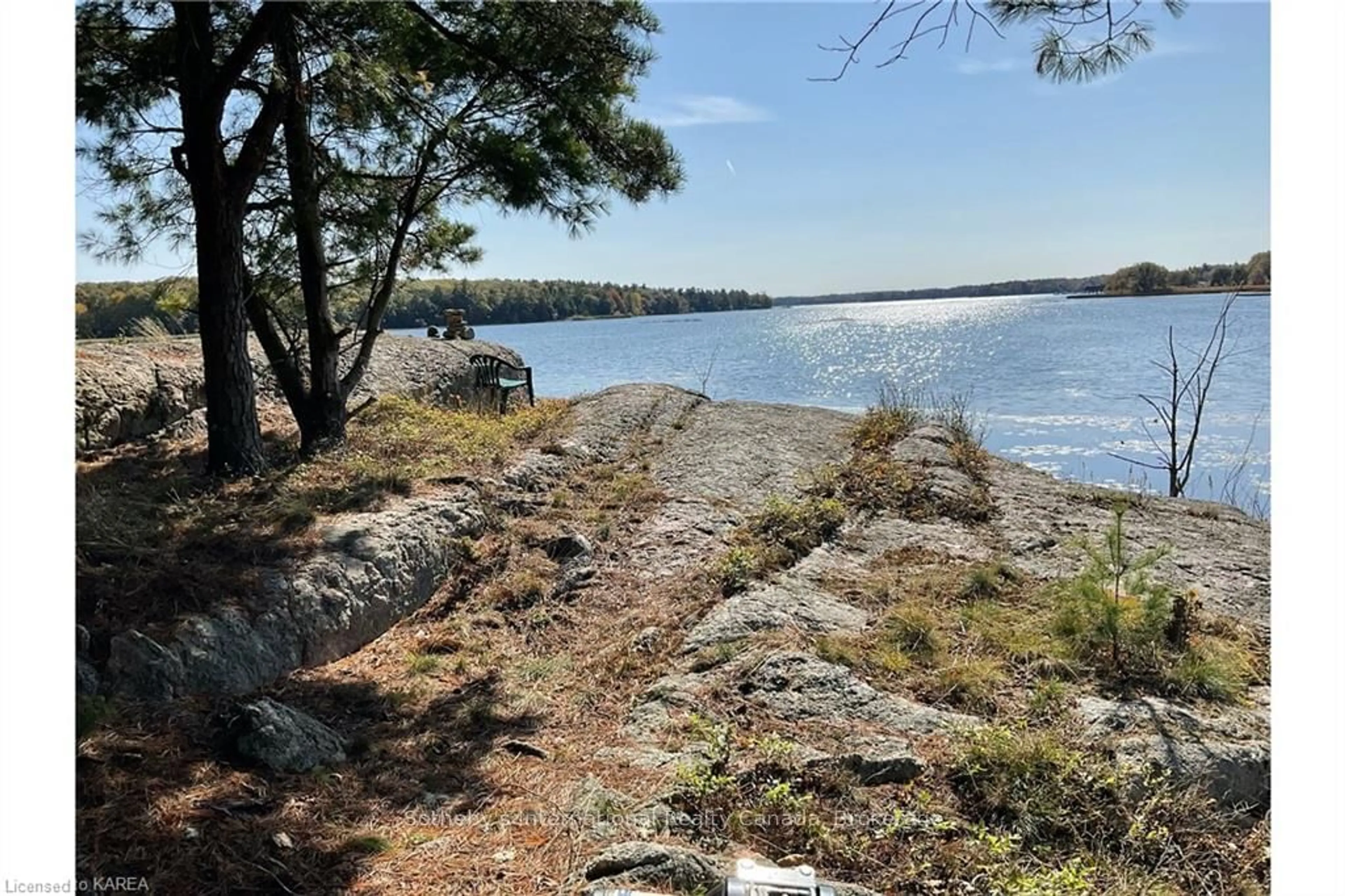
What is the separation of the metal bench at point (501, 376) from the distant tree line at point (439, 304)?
42.1 inches

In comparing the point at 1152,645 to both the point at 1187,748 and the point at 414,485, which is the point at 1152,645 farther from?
the point at 414,485

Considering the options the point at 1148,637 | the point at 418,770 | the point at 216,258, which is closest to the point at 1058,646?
the point at 1148,637

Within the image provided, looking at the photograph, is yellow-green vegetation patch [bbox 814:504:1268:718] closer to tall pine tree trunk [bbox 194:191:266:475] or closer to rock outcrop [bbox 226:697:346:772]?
rock outcrop [bbox 226:697:346:772]

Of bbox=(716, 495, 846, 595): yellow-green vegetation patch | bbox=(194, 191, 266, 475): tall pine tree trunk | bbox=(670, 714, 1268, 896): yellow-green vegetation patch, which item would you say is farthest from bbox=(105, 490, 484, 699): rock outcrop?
bbox=(670, 714, 1268, 896): yellow-green vegetation patch

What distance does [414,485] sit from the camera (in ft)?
18.0

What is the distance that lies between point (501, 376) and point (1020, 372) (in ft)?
29.3

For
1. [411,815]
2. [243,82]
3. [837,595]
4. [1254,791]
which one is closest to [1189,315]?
[837,595]

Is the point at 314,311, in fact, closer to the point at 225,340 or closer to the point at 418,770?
the point at 225,340

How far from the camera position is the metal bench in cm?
1054

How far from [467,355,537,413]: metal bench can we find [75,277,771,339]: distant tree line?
1069 mm

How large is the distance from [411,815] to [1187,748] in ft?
7.80

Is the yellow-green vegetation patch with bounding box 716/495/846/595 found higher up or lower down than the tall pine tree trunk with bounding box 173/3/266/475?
lower down

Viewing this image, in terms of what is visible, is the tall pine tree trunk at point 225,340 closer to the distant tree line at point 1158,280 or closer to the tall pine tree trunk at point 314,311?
the tall pine tree trunk at point 314,311

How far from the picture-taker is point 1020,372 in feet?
47.7
